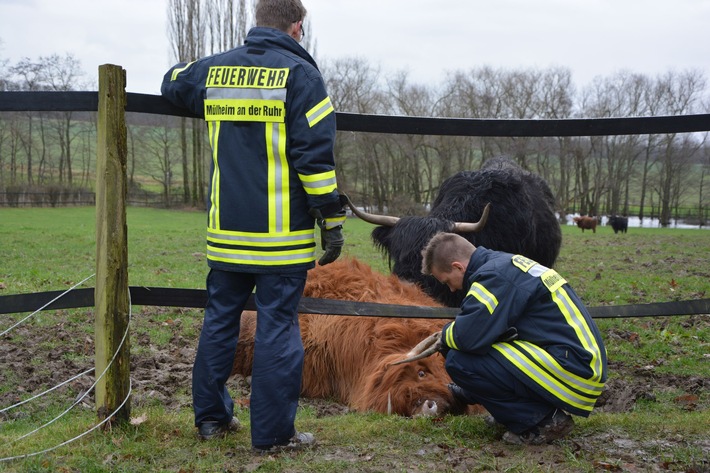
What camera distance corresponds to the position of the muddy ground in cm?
324

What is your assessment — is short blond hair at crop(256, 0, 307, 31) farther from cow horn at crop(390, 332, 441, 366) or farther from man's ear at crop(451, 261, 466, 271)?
cow horn at crop(390, 332, 441, 366)

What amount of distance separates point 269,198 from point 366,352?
2122 millimetres

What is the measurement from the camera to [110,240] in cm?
338

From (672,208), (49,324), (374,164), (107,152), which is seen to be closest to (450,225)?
(107,152)

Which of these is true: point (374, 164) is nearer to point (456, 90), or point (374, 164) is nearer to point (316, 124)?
point (456, 90)

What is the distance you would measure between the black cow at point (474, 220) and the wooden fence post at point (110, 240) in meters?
3.32

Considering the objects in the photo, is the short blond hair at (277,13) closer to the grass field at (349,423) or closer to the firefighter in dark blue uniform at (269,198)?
the firefighter in dark blue uniform at (269,198)

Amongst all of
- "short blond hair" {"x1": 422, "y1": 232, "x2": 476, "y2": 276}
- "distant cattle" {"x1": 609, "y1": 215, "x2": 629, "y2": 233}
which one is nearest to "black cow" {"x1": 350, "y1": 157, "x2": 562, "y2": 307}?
"short blond hair" {"x1": 422, "y1": 232, "x2": 476, "y2": 276}

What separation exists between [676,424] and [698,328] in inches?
147

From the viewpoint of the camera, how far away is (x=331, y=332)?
5.31 metres

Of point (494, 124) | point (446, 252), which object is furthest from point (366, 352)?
point (494, 124)

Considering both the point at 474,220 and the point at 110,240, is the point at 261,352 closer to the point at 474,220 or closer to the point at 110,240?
the point at 110,240

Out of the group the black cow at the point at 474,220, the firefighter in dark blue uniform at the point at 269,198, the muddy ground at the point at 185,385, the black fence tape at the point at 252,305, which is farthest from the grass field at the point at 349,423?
the black cow at the point at 474,220

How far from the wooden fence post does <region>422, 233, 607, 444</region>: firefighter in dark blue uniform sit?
179cm
